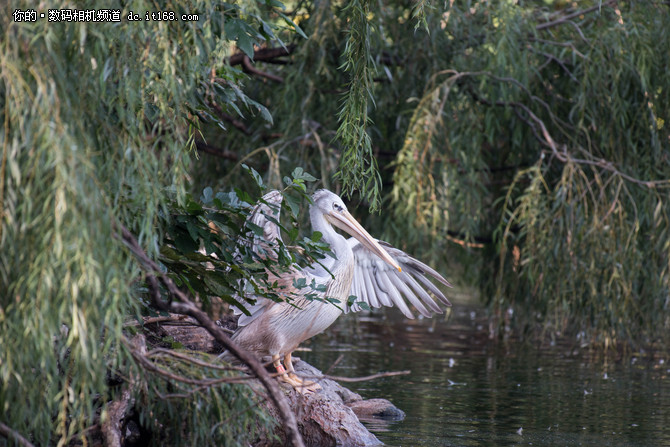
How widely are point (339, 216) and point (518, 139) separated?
3.21 metres

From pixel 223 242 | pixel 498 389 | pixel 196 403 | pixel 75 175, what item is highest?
pixel 75 175

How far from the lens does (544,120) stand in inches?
331

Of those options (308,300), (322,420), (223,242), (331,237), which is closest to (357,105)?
(223,242)

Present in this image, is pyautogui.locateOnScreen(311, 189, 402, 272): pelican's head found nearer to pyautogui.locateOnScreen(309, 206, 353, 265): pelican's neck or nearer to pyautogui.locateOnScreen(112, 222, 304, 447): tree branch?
pyautogui.locateOnScreen(309, 206, 353, 265): pelican's neck

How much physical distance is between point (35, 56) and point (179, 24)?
26.5 inches

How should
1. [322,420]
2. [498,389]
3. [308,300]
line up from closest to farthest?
1. [322,420]
2. [308,300]
3. [498,389]

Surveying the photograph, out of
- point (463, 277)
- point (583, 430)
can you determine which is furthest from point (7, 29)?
point (463, 277)

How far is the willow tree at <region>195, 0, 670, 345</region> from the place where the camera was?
7223mm

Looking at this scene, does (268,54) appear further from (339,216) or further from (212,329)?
(212,329)

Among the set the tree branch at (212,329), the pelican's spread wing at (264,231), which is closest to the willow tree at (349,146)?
the tree branch at (212,329)

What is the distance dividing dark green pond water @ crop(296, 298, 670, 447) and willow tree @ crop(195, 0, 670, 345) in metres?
0.50

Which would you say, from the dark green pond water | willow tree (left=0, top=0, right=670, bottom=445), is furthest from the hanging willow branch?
the dark green pond water

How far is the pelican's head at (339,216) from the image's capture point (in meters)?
5.78

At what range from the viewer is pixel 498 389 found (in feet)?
23.5
